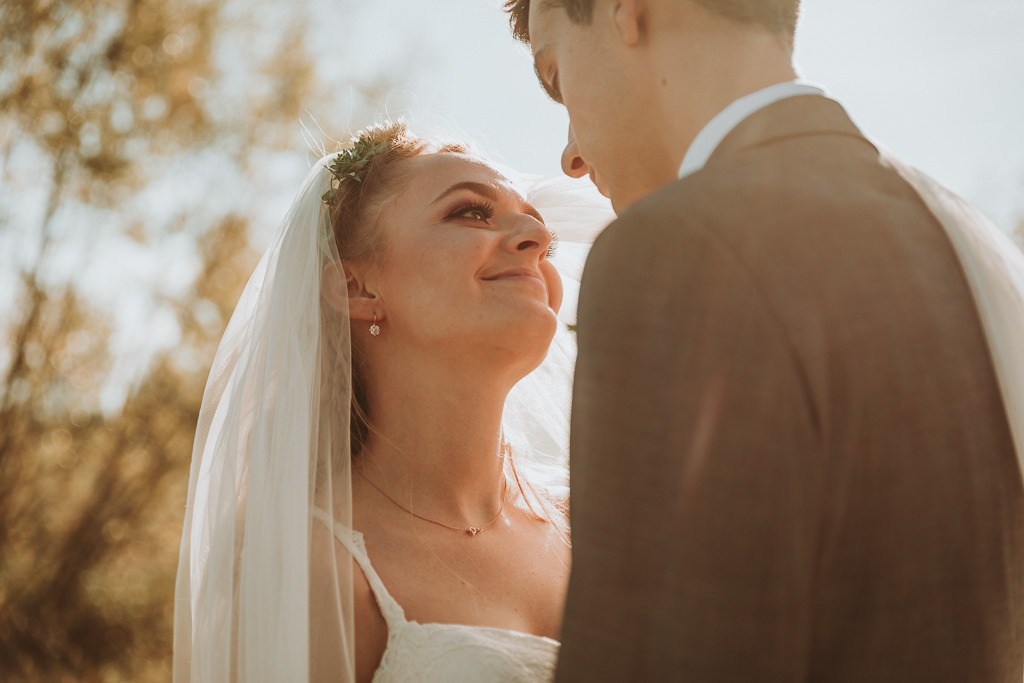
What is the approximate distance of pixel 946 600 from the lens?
1.09 metres

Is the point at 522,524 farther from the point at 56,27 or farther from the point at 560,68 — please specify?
the point at 56,27

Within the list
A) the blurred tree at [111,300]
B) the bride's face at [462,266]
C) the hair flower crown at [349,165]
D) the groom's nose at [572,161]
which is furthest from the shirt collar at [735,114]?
the blurred tree at [111,300]

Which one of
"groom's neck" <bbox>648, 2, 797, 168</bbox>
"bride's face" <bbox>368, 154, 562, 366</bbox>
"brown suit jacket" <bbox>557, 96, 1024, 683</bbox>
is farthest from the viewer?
"bride's face" <bbox>368, 154, 562, 366</bbox>

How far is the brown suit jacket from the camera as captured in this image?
37.7 inches

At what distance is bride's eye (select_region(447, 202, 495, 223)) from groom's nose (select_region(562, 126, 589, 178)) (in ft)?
2.41

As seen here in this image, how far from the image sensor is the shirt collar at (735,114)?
1.31 meters

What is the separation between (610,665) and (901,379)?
1.66 ft

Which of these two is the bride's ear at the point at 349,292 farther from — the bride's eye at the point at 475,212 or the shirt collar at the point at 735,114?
the shirt collar at the point at 735,114

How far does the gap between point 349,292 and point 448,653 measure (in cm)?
124

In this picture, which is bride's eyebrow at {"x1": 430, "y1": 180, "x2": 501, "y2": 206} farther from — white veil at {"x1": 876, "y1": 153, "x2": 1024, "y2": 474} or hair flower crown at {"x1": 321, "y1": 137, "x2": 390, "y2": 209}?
white veil at {"x1": 876, "y1": 153, "x2": 1024, "y2": 474}

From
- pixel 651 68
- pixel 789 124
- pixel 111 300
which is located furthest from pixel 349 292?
pixel 111 300

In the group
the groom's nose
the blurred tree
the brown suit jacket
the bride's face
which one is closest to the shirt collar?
the brown suit jacket

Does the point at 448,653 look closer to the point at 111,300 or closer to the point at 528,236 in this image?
the point at 528,236

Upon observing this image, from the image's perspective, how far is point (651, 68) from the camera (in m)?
1.49
